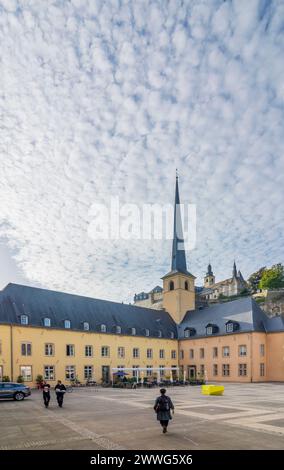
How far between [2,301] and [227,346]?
2915 centimetres

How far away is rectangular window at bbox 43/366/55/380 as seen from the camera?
1622 inches

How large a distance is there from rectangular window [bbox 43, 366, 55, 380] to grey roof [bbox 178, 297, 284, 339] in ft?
73.5

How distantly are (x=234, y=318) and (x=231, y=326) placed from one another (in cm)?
146

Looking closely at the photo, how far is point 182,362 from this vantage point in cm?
5725

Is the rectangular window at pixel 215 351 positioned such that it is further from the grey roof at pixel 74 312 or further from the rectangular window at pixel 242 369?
the grey roof at pixel 74 312

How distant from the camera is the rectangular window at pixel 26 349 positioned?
3984cm

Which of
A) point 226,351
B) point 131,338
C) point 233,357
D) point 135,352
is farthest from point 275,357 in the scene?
point 131,338

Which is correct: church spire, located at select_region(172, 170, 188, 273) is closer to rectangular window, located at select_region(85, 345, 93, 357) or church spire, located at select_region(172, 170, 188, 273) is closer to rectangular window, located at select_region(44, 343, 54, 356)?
rectangular window, located at select_region(85, 345, 93, 357)

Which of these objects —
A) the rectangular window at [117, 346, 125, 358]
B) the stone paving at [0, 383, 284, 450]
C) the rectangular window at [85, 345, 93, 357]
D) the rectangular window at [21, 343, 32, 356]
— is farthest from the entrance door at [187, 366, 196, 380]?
the stone paving at [0, 383, 284, 450]

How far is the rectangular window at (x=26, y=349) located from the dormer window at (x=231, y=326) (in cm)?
2564

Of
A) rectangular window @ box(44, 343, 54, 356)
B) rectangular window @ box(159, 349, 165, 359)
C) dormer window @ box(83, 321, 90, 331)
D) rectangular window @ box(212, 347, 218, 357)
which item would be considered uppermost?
dormer window @ box(83, 321, 90, 331)

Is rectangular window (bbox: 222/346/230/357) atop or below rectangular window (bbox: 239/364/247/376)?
atop

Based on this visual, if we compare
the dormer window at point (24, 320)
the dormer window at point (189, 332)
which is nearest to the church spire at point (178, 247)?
the dormer window at point (189, 332)

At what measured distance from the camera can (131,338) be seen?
170 feet
